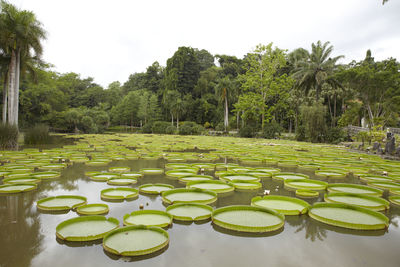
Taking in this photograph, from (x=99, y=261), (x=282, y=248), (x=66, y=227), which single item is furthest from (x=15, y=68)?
(x=282, y=248)

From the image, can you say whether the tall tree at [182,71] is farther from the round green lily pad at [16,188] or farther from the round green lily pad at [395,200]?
the round green lily pad at [395,200]

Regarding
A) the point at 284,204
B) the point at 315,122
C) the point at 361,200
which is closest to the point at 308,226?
the point at 284,204

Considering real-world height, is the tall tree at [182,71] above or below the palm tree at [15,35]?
above

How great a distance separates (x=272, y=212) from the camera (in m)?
3.33

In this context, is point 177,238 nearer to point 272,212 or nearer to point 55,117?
point 272,212

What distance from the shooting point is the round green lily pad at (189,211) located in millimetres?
3260

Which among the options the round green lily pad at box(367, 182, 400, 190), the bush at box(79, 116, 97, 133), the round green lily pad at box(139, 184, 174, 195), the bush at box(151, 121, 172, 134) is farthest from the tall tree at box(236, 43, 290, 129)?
the round green lily pad at box(139, 184, 174, 195)

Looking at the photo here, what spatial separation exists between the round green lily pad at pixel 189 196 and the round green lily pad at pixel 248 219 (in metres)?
0.65

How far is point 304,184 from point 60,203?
15.5 feet

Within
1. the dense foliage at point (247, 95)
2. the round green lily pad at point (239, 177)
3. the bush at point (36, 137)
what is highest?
the dense foliage at point (247, 95)

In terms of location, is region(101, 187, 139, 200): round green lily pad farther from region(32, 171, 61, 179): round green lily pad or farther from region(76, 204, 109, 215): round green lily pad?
region(32, 171, 61, 179): round green lily pad

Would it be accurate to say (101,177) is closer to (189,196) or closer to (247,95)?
(189,196)

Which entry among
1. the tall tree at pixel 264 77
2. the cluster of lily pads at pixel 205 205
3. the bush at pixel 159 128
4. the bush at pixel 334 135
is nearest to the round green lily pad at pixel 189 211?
the cluster of lily pads at pixel 205 205

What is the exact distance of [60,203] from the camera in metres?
3.78
